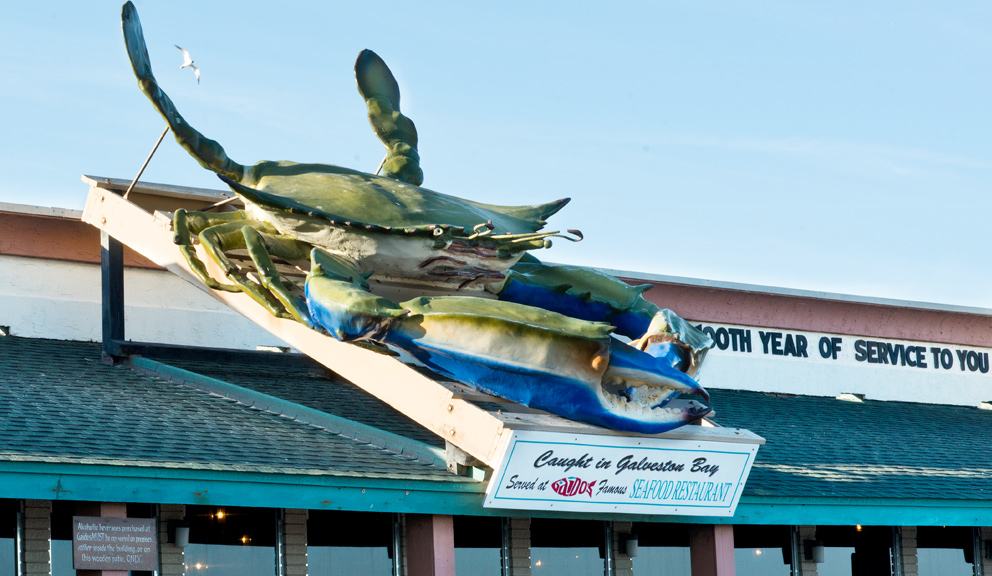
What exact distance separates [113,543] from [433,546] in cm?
269

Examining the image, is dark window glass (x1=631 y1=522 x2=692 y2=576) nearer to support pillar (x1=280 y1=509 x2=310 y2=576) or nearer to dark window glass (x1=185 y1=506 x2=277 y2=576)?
support pillar (x1=280 y1=509 x2=310 y2=576)

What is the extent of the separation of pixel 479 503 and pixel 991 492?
6291 mm

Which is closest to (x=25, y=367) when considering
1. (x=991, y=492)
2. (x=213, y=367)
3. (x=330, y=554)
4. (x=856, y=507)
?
(x=213, y=367)

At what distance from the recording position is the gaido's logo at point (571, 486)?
464 inches

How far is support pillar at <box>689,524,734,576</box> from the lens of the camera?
1300 centimetres

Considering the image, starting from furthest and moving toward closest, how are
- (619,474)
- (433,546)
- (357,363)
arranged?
(357,363)
(619,474)
(433,546)

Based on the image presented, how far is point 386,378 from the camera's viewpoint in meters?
12.2

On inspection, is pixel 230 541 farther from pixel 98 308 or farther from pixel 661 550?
pixel 661 550

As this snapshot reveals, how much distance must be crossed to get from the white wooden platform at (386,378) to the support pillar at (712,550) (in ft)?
3.28

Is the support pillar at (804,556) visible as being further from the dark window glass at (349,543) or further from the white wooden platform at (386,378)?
the dark window glass at (349,543)

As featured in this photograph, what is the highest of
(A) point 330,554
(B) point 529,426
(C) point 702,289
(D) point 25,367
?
(C) point 702,289

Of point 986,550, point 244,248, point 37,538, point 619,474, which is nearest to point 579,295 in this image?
point 619,474

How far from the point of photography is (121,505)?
10.3 m

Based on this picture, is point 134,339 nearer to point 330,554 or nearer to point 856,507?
point 330,554
